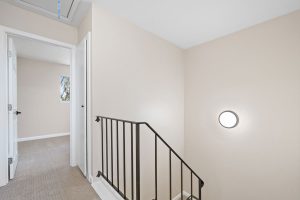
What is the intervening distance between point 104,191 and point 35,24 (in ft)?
8.04

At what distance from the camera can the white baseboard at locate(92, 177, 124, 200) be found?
4.75 ft

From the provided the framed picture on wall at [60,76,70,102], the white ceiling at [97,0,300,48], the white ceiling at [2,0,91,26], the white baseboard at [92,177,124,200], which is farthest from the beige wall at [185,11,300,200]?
the framed picture on wall at [60,76,70,102]

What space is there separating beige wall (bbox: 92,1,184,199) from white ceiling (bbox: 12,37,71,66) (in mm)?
1579

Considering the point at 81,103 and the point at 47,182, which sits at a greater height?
the point at 81,103

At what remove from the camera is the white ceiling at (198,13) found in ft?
5.68

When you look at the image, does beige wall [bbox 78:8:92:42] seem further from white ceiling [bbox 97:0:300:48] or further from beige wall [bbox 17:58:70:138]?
beige wall [bbox 17:58:70:138]

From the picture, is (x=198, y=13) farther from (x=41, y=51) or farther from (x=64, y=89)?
(x=64, y=89)

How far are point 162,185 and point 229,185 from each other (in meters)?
1.22

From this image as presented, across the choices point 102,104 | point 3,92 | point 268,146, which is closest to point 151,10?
point 102,104

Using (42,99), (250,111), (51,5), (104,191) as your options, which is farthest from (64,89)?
(250,111)

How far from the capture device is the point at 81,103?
2037 millimetres

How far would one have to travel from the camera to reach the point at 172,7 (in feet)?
5.99

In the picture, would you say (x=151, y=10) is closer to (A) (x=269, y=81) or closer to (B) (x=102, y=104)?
(B) (x=102, y=104)

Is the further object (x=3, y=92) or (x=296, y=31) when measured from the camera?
(x=296, y=31)
